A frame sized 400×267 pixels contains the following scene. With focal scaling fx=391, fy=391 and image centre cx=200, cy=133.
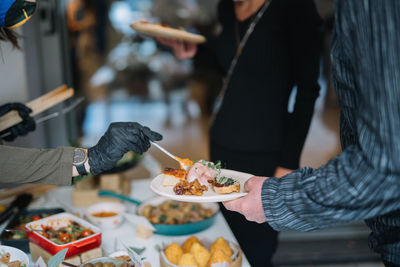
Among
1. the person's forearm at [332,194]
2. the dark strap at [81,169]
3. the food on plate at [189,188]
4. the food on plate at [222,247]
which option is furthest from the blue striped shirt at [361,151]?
the dark strap at [81,169]

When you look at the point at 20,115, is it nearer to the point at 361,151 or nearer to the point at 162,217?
the point at 162,217

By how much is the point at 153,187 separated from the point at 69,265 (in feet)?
1.27

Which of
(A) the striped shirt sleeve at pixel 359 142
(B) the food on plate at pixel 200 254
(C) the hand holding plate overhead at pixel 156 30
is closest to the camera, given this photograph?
(A) the striped shirt sleeve at pixel 359 142

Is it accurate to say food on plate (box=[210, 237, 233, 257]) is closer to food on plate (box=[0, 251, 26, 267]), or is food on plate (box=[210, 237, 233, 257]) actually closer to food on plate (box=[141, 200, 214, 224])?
food on plate (box=[141, 200, 214, 224])

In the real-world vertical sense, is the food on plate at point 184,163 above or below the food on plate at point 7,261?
above

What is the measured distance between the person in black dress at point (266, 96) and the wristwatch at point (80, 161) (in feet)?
2.81

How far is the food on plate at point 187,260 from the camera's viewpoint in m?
1.27

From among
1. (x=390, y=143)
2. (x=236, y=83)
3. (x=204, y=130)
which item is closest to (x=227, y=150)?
(x=236, y=83)

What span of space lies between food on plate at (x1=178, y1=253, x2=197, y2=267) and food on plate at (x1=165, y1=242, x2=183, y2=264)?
0.04m

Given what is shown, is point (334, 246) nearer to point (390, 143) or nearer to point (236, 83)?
point (236, 83)

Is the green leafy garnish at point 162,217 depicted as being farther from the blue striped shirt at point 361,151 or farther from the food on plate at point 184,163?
the blue striped shirt at point 361,151

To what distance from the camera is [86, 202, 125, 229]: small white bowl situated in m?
1.65

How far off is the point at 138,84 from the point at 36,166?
781 centimetres

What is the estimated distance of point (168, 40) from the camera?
8.13ft
